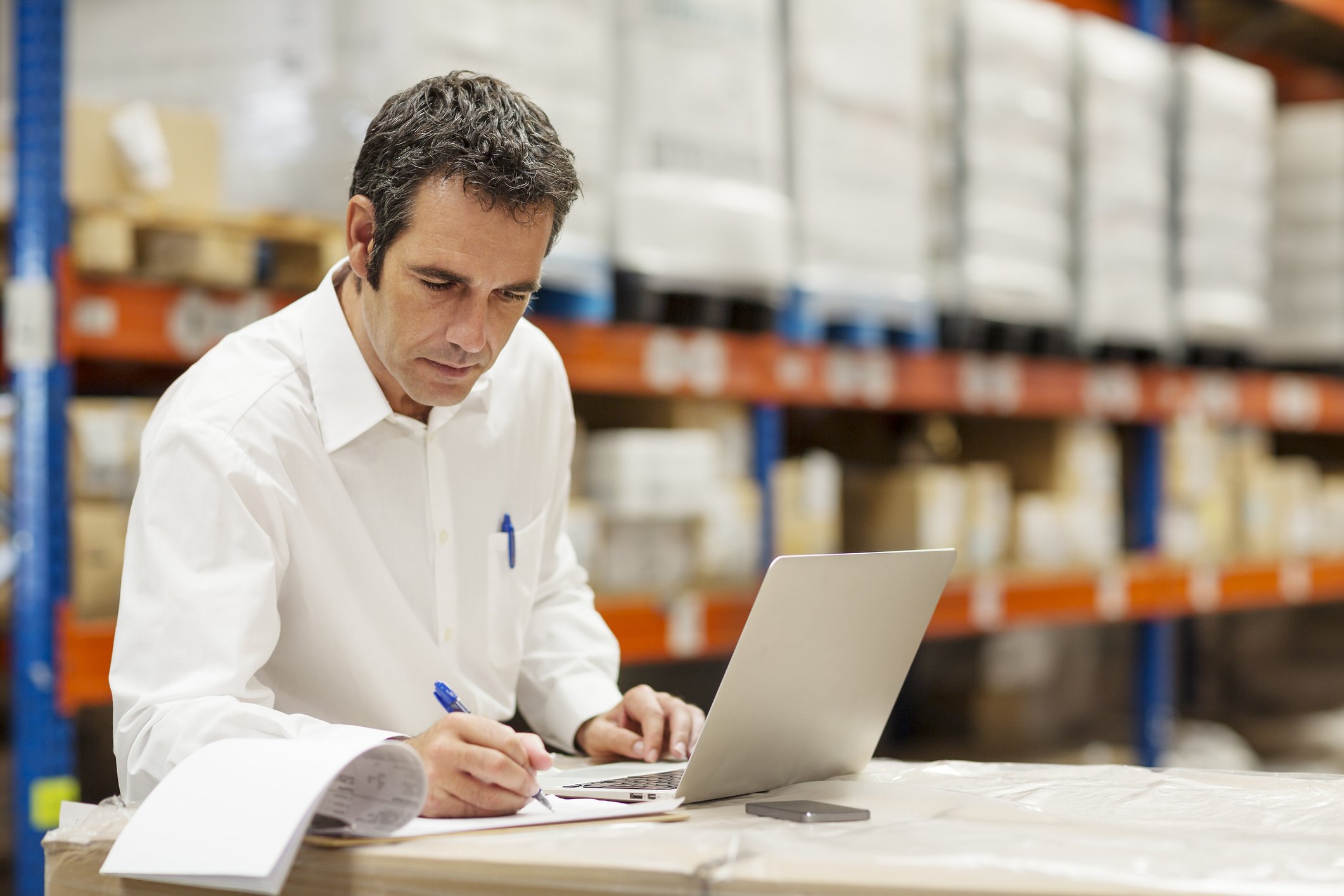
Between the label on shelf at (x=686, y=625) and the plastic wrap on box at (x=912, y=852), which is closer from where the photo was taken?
the plastic wrap on box at (x=912, y=852)

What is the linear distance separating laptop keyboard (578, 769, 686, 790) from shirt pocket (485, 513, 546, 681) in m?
0.34

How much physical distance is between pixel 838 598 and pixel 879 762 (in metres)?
0.36

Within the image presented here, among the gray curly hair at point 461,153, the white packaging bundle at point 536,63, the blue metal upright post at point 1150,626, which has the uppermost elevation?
the white packaging bundle at point 536,63

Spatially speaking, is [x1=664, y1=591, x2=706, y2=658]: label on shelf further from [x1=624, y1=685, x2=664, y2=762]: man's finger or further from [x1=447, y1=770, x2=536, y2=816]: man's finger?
[x1=447, y1=770, x2=536, y2=816]: man's finger

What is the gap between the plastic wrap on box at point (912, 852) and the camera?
1044mm

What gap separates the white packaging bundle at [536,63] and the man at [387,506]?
93cm

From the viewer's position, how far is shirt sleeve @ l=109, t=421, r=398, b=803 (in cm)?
135

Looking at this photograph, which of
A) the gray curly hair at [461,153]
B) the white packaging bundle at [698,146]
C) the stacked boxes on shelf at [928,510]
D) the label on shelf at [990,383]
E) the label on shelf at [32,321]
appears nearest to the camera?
the gray curly hair at [461,153]

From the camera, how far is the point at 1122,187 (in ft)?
13.5

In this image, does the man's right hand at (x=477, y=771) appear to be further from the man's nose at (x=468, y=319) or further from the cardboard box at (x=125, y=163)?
the cardboard box at (x=125, y=163)

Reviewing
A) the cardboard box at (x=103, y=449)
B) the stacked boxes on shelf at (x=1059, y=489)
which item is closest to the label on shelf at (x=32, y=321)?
the cardboard box at (x=103, y=449)

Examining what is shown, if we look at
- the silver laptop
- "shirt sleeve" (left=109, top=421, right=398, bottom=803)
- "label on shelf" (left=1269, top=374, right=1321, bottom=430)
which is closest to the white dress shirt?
"shirt sleeve" (left=109, top=421, right=398, bottom=803)

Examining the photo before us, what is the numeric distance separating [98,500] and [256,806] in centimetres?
146

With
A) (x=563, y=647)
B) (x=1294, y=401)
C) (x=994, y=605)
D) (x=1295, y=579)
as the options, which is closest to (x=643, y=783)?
(x=563, y=647)
